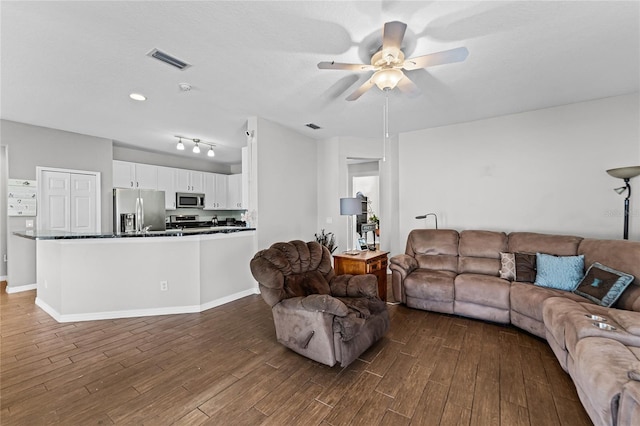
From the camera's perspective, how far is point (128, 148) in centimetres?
583

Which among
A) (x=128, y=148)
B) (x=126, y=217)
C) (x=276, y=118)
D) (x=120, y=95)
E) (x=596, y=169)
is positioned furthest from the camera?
(x=128, y=148)

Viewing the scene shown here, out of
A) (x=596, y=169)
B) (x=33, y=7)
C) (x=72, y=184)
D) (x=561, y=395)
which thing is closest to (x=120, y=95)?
(x=33, y=7)

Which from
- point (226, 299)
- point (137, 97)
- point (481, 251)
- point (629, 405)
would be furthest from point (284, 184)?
point (629, 405)

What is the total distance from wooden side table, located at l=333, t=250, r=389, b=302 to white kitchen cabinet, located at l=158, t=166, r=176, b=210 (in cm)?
469

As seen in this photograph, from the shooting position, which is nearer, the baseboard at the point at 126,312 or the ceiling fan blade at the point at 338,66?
the ceiling fan blade at the point at 338,66

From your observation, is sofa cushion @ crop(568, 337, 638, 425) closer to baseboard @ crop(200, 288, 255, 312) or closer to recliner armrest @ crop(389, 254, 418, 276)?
recliner armrest @ crop(389, 254, 418, 276)

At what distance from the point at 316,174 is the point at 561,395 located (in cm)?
449

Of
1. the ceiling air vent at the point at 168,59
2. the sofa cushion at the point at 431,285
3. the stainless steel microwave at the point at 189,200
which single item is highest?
the ceiling air vent at the point at 168,59

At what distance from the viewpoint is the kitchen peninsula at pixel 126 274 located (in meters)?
3.14

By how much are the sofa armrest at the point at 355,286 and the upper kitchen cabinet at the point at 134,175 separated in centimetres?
519

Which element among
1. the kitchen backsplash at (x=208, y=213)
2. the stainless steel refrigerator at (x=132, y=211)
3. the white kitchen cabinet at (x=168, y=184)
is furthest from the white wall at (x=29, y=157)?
the kitchen backsplash at (x=208, y=213)

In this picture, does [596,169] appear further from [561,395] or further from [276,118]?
[276,118]

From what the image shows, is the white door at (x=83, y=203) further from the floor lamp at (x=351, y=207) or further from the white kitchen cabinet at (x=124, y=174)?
the floor lamp at (x=351, y=207)

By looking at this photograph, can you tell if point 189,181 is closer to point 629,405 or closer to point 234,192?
point 234,192
